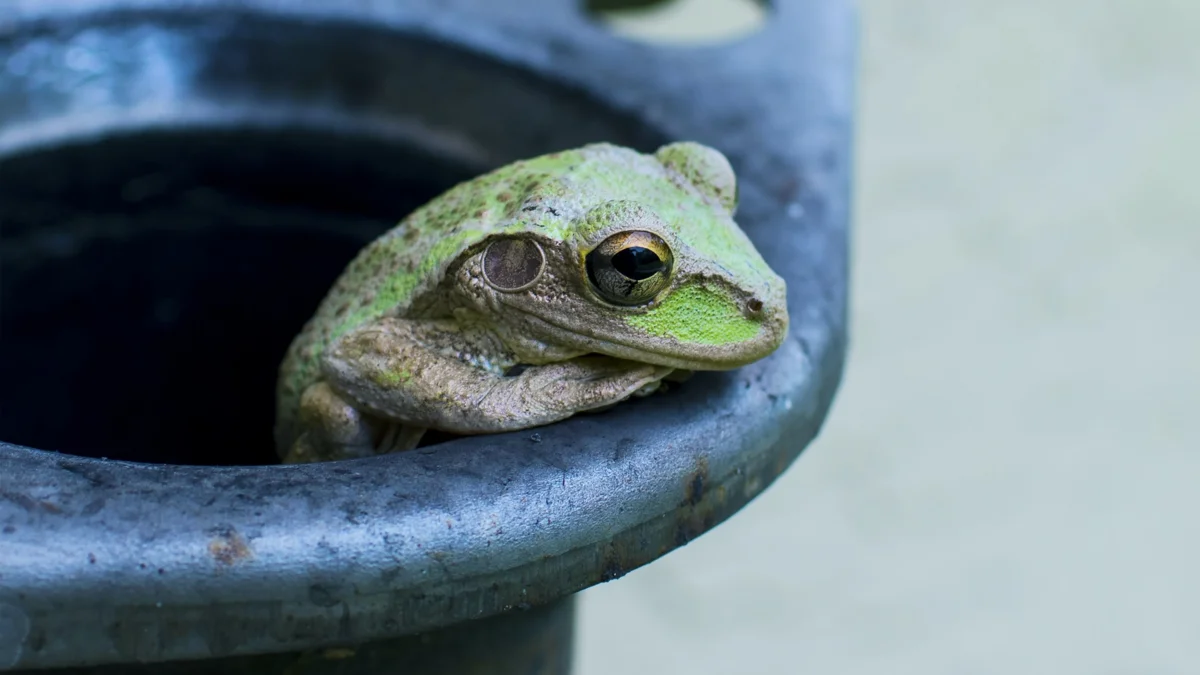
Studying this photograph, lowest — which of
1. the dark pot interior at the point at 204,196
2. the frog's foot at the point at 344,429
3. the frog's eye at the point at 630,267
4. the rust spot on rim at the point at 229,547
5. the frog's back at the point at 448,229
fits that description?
the rust spot on rim at the point at 229,547

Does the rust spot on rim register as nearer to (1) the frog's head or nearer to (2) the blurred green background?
(1) the frog's head

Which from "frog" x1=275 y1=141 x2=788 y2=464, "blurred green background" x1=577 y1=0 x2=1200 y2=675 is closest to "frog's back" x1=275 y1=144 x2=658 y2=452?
"frog" x1=275 y1=141 x2=788 y2=464

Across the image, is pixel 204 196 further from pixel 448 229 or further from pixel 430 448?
pixel 430 448

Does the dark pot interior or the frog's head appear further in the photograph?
the dark pot interior

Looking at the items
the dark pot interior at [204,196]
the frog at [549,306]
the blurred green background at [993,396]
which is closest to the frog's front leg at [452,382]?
the frog at [549,306]

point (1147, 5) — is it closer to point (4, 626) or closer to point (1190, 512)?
point (1190, 512)

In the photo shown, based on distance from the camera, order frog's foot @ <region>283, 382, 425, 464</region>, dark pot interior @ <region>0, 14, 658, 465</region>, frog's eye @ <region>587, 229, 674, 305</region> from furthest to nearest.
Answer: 1. dark pot interior @ <region>0, 14, 658, 465</region>
2. frog's foot @ <region>283, 382, 425, 464</region>
3. frog's eye @ <region>587, 229, 674, 305</region>

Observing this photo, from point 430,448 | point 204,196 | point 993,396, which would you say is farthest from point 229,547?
point 993,396

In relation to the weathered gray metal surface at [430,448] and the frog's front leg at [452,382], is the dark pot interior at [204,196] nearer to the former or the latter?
the weathered gray metal surface at [430,448]
